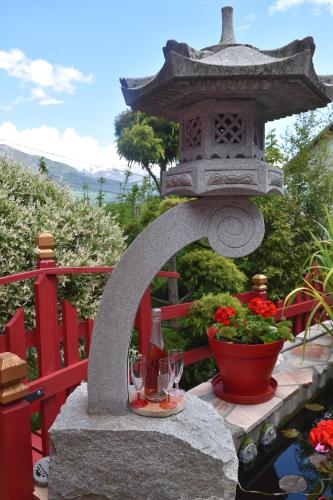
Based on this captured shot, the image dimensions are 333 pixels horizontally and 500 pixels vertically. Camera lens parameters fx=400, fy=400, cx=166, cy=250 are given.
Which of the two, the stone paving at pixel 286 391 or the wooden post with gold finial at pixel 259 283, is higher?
the wooden post with gold finial at pixel 259 283

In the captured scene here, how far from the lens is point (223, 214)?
5.60ft

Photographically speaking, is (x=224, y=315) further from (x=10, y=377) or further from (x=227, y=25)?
(x=227, y=25)

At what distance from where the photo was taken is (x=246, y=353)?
8.50 feet

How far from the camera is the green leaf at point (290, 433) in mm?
2799

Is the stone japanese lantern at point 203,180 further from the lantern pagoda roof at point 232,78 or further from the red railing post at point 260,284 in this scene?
the red railing post at point 260,284

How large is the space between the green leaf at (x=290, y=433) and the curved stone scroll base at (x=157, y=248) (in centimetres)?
164

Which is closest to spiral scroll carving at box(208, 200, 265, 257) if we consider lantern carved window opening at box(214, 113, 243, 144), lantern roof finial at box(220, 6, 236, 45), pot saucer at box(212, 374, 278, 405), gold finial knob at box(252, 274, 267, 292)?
lantern carved window opening at box(214, 113, 243, 144)

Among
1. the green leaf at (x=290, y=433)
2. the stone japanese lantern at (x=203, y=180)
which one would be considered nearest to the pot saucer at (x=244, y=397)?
the green leaf at (x=290, y=433)

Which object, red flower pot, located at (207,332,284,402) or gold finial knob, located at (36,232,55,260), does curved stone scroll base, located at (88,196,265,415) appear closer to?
gold finial knob, located at (36,232,55,260)

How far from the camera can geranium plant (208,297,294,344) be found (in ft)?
8.95

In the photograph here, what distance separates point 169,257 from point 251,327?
1299 mm

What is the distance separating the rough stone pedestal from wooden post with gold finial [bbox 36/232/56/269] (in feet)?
3.32

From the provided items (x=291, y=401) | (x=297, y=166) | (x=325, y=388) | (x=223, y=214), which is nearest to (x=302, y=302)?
(x=325, y=388)

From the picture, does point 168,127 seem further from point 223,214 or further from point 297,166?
point 223,214
